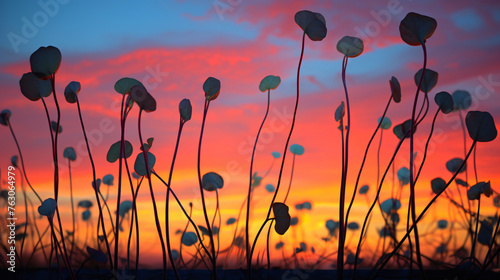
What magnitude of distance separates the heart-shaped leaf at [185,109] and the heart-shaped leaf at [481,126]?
0.70m

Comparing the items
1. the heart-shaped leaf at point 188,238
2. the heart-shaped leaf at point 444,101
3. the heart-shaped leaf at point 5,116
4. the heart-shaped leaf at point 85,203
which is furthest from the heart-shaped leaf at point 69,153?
the heart-shaped leaf at point 444,101

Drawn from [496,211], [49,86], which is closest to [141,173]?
[49,86]

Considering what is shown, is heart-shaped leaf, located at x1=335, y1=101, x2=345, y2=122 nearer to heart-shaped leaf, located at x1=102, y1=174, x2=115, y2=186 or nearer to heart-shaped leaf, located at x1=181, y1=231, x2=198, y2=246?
heart-shaped leaf, located at x1=181, y1=231, x2=198, y2=246

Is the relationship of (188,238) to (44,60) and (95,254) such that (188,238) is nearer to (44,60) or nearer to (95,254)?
(95,254)

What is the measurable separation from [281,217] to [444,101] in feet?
1.87

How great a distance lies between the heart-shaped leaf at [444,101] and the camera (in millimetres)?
1085

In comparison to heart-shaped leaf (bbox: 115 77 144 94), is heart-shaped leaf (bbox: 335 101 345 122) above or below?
below

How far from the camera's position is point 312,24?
1.05 meters

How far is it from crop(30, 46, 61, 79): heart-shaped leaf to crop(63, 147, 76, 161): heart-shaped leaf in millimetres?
815

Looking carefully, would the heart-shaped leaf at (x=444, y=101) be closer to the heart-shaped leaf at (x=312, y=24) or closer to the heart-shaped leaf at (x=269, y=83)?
the heart-shaped leaf at (x=312, y=24)

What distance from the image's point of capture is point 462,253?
2.16m

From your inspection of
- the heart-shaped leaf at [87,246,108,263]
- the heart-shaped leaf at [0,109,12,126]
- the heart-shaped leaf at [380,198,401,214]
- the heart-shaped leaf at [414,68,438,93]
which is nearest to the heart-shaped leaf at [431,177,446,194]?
the heart-shaped leaf at [380,198,401,214]

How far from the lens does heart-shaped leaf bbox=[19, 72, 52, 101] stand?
104 centimetres

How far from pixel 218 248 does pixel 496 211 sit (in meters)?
1.48
